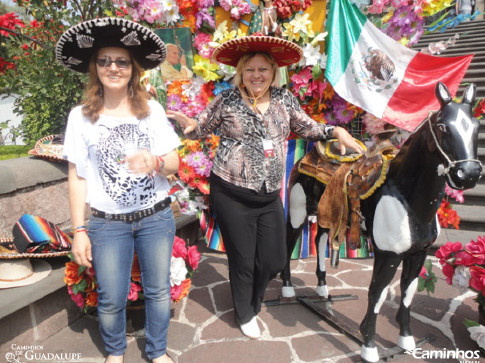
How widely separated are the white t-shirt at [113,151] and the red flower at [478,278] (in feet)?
7.96

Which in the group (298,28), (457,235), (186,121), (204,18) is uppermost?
(204,18)

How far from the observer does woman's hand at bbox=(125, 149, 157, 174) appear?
1.91m

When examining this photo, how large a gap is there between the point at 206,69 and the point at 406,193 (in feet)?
7.95

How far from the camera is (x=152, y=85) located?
3943 mm

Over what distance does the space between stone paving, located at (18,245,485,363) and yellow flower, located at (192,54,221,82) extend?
2.32 m

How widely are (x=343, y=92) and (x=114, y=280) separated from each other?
287 centimetres

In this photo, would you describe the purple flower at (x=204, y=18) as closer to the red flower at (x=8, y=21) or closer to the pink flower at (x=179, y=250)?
the pink flower at (x=179, y=250)

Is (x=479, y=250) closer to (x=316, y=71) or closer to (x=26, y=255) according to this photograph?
(x=316, y=71)

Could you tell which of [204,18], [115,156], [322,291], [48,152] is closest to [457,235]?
[322,291]

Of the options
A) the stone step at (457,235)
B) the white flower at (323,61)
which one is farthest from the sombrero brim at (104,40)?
the stone step at (457,235)

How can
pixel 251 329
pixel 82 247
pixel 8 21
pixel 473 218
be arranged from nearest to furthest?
pixel 82 247, pixel 251 329, pixel 8 21, pixel 473 218

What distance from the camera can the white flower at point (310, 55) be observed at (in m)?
3.61

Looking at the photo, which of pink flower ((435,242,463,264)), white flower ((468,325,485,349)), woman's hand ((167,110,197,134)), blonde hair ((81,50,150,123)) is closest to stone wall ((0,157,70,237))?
blonde hair ((81,50,150,123))

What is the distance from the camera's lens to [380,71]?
377cm
